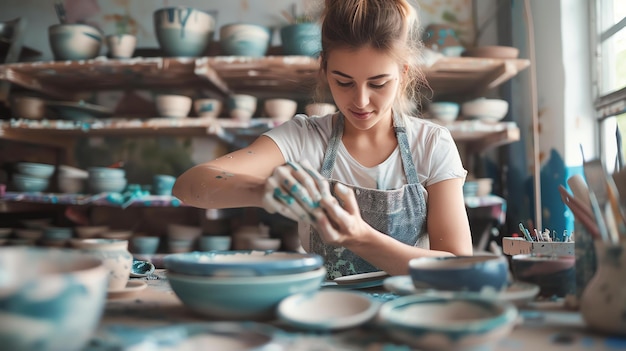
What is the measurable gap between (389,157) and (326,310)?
97 centimetres

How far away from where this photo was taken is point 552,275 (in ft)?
2.96

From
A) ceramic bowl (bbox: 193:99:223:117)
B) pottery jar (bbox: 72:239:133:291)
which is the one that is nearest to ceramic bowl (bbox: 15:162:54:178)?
ceramic bowl (bbox: 193:99:223:117)

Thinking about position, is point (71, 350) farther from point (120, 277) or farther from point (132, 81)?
point (132, 81)

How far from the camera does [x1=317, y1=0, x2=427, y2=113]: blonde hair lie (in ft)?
4.75

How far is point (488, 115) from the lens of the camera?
2957 millimetres

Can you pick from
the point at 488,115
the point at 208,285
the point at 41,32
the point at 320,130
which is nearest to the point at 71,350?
the point at 208,285

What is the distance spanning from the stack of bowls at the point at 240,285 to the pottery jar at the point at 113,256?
184mm

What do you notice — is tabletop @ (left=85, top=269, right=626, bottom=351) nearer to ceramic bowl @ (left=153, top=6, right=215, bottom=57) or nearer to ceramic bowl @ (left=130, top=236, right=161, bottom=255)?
ceramic bowl @ (left=130, top=236, right=161, bottom=255)

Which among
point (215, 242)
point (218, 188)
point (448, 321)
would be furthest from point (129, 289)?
point (215, 242)

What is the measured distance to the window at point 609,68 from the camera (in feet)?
8.69

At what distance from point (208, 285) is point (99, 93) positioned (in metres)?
3.36

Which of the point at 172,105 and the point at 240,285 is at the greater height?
the point at 172,105

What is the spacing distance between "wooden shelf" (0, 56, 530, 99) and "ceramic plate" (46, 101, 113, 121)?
24cm

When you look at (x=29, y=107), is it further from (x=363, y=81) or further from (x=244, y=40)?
(x=363, y=81)
